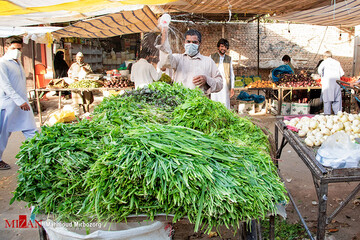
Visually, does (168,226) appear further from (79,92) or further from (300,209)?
(79,92)

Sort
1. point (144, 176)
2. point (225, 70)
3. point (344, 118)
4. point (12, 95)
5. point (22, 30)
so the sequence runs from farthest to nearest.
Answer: point (22, 30) → point (225, 70) → point (12, 95) → point (344, 118) → point (144, 176)

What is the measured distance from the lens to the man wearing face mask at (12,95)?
4.82m

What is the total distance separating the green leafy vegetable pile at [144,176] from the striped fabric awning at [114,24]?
5.88 m

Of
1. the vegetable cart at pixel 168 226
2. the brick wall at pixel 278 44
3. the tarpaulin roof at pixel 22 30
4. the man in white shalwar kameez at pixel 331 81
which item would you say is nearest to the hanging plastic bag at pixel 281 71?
the man in white shalwar kameez at pixel 331 81

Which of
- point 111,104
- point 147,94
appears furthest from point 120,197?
point 147,94

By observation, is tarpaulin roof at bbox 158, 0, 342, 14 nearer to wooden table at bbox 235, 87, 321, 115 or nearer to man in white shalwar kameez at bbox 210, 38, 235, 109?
man in white shalwar kameez at bbox 210, 38, 235, 109

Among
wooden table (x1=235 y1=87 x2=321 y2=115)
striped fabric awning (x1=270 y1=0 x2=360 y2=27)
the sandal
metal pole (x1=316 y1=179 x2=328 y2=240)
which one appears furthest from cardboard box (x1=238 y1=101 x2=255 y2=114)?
metal pole (x1=316 y1=179 x2=328 y2=240)

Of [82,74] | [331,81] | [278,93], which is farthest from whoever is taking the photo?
[278,93]

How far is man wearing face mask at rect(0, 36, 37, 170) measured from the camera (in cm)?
482

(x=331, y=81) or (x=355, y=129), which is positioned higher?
(x=331, y=81)

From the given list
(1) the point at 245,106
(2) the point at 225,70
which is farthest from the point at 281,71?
(2) the point at 225,70

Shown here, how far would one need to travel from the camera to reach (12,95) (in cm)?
482

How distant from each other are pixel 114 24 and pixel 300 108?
6008 millimetres

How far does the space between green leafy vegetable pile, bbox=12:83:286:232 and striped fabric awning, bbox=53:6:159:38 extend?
5.88m
